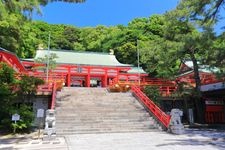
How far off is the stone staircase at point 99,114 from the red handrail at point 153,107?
0.36 meters

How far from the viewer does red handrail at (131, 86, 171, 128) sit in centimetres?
1545

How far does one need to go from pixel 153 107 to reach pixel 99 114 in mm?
3214

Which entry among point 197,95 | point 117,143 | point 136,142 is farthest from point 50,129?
point 197,95

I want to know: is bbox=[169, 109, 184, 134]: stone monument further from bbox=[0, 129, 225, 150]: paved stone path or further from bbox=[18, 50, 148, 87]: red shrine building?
bbox=[18, 50, 148, 87]: red shrine building

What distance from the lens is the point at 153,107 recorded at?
56.3 feet

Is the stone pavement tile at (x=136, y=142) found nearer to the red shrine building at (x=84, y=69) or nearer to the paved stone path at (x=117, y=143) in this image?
the paved stone path at (x=117, y=143)

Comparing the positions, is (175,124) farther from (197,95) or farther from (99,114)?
(197,95)

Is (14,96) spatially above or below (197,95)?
below

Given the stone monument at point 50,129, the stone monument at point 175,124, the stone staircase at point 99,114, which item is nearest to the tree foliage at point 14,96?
the stone staircase at point 99,114

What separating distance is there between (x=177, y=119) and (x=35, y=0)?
882cm

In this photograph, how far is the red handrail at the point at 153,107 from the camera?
15445mm

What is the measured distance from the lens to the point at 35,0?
11211 millimetres

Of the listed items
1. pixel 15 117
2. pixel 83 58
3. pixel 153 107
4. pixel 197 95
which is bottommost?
pixel 15 117

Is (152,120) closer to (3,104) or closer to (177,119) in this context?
(177,119)
